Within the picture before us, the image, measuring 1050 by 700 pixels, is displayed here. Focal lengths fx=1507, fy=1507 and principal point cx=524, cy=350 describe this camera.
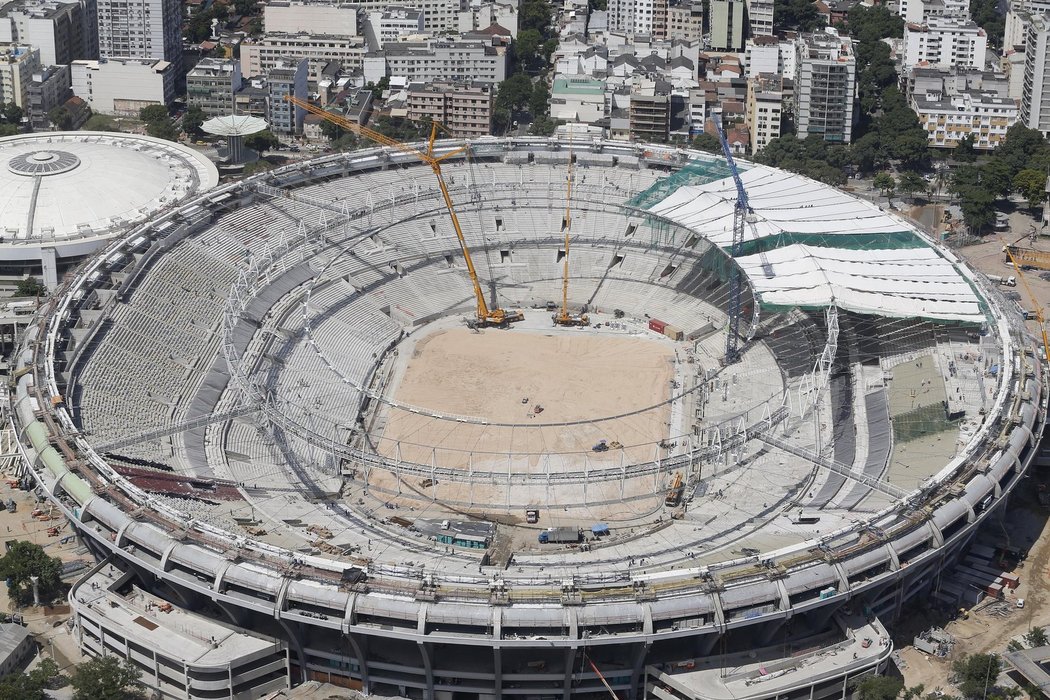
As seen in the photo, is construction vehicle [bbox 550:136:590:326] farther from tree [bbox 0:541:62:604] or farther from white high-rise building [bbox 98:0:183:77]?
white high-rise building [bbox 98:0:183:77]

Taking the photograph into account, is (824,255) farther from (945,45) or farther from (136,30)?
(136,30)

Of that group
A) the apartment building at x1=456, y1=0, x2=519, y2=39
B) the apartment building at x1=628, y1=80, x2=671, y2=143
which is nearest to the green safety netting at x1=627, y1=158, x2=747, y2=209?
the apartment building at x1=628, y1=80, x2=671, y2=143

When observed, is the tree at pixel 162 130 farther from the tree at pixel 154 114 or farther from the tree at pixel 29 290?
the tree at pixel 29 290

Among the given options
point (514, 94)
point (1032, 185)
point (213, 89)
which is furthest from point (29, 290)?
point (1032, 185)

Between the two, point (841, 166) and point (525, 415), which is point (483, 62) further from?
point (525, 415)

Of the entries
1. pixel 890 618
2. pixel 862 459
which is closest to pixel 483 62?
pixel 862 459

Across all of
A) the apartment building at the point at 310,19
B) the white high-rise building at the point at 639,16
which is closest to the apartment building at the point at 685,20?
the white high-rise building at the point at 639,16
